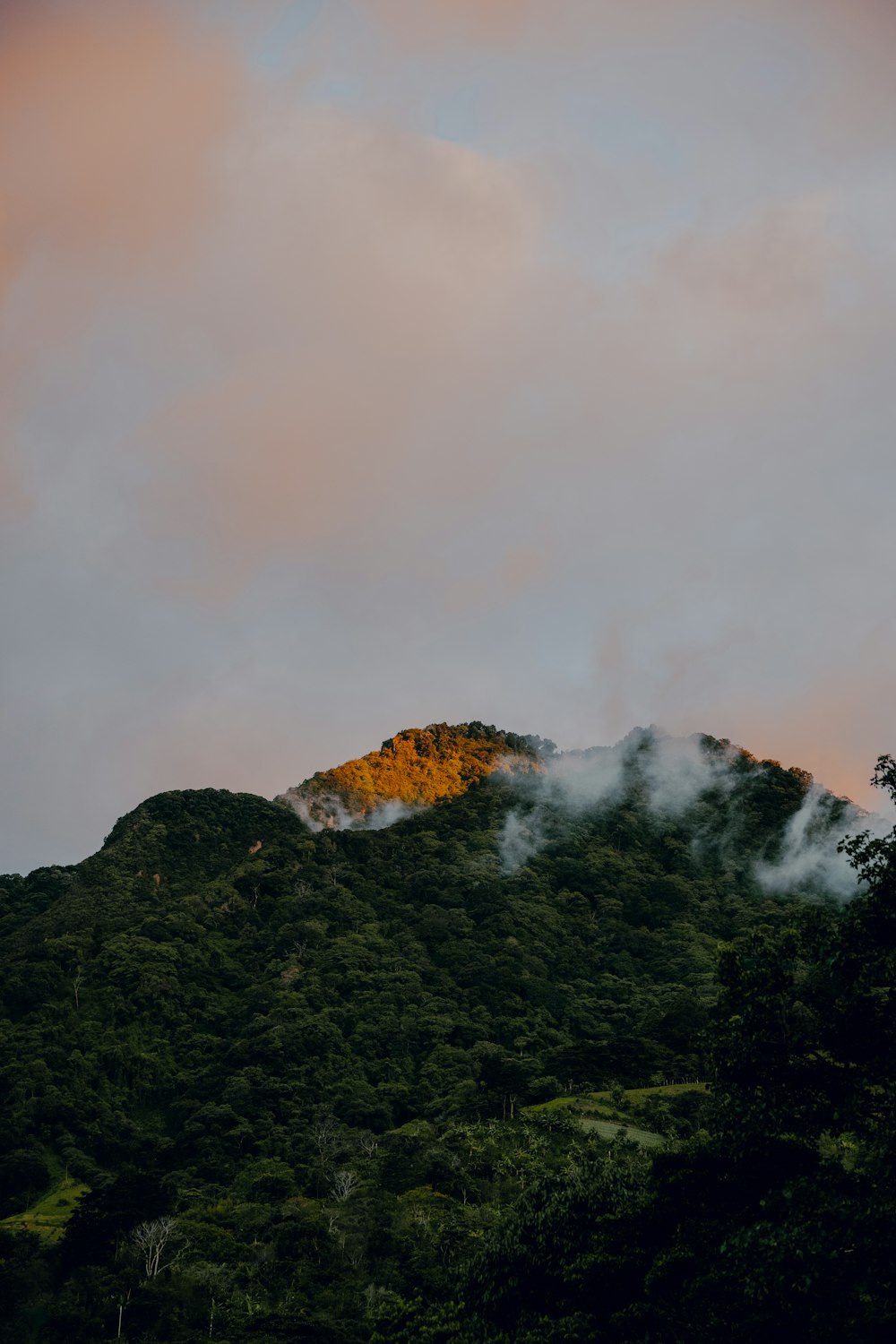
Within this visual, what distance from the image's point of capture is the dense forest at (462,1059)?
20.0m

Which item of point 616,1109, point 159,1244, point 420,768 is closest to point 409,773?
point 420,768

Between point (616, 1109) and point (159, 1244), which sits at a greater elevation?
point (616, 1109)

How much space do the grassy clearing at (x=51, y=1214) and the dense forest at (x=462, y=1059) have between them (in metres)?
0.41

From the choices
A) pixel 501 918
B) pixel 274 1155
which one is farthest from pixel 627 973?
pixel 274 1155

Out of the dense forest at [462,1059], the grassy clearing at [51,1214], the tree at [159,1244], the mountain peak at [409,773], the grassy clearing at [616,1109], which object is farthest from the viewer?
the mountain peak at [409,773]

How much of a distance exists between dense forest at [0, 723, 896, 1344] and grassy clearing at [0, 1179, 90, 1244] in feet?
1.35

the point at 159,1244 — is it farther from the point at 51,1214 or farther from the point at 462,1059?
the point at 462,1059

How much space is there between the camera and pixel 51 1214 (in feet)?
207

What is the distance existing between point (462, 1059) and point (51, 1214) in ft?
97.0

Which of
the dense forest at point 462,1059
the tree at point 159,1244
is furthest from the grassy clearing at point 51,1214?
the tree at point 159,1244

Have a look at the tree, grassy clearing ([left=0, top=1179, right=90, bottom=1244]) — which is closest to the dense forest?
the tree

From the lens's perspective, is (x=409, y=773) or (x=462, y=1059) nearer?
(x=462, y=1059)

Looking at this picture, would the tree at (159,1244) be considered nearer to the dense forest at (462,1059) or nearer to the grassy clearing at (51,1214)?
the dense forest at (462,1059)

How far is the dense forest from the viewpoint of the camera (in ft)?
65.6
